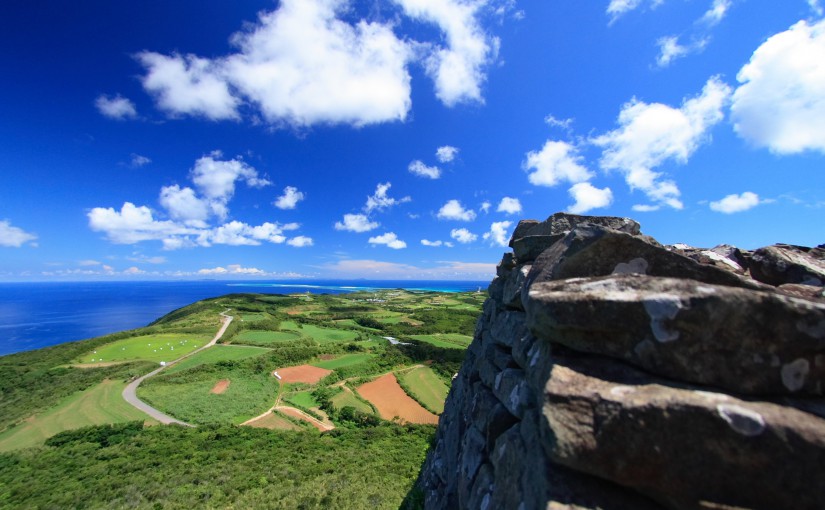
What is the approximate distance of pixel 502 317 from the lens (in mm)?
10797

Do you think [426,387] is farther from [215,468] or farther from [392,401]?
[215,468]

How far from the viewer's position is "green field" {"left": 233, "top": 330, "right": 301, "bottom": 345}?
328 feet

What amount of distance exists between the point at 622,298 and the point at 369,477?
3170 cm

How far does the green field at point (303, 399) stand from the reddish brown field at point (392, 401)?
9024 millimetres

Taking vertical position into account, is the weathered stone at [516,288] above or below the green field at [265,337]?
above

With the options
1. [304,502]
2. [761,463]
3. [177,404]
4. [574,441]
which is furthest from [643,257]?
[177,404]

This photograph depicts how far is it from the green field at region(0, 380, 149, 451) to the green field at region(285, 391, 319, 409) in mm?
21494

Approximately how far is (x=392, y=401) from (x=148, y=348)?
77.8 meters

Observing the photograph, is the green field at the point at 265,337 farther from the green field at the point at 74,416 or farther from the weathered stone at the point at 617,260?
the weathered stone at the point at 617,260

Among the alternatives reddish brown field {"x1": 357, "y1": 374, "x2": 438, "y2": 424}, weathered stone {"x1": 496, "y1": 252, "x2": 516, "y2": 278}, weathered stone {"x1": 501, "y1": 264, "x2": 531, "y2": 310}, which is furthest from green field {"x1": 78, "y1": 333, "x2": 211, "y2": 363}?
weathered stone {"x1": 501, "y1": 264, "x2": 531, "y2": 310}

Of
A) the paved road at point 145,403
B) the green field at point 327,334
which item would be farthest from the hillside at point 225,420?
the green field at point 327,334

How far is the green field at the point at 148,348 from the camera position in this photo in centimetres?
8195

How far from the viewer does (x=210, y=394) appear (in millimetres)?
59406

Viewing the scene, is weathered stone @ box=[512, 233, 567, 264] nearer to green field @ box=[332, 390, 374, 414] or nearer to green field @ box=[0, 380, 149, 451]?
green field @ box=[332, 390, 374, 414]
